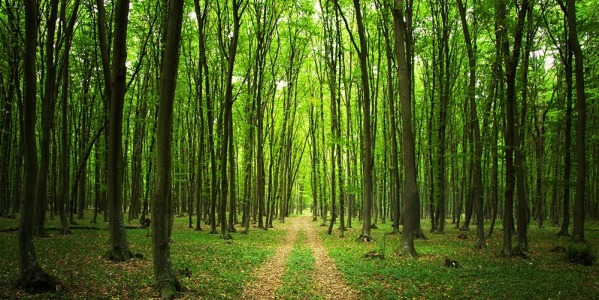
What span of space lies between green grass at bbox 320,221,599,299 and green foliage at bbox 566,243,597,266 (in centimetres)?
36

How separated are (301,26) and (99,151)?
15231 mm

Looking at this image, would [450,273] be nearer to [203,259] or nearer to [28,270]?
[203,259]

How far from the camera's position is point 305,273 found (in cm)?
1177

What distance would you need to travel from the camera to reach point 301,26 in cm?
2502

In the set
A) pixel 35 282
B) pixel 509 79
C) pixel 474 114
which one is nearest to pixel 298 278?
pixel 35 282

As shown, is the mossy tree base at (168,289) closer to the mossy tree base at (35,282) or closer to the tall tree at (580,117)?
the mossy tree base at (35,282)

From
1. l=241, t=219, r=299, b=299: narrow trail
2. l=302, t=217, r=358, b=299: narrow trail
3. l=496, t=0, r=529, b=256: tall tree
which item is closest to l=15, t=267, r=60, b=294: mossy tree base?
l=241, t=219, r=299, b=299: narrow trail

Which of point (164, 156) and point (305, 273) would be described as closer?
point (164, 156)

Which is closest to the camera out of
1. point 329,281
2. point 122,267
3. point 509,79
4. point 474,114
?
point 122,267

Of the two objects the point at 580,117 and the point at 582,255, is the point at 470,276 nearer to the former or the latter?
the point at 582,255

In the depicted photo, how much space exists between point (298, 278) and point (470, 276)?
16.5ft

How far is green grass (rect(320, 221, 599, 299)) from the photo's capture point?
29.3ft

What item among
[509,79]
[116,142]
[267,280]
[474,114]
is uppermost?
[509,79]

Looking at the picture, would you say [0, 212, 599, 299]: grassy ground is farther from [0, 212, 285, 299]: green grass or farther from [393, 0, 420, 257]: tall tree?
[393, 0, 420, 257]: tall tree
